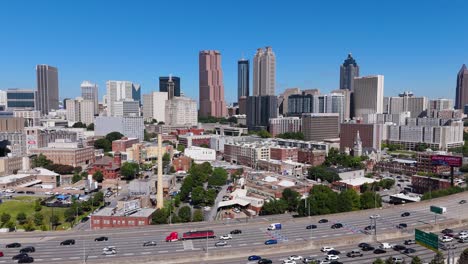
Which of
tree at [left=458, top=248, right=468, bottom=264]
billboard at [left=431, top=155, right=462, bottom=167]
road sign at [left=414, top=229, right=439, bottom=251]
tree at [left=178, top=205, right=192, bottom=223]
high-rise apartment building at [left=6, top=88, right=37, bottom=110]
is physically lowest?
tree at [left=178, top=205, right=192, bottom=223]

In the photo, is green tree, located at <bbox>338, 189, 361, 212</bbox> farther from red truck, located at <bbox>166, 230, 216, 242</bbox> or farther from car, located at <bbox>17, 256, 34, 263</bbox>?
car, located at <bbox>17, 256, 34, 263</bbox>

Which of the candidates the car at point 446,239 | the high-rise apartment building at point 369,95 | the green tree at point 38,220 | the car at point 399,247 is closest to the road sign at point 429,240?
the car at point 399,247

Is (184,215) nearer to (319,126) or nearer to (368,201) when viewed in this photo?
(368,201)

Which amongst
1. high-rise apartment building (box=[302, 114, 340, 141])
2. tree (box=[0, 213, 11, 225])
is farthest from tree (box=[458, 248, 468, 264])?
high-rise apartment building (box=[302, 114, 340, 141])

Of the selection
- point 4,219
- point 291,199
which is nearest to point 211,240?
point 291,199

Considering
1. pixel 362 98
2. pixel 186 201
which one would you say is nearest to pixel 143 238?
pixel 186 201

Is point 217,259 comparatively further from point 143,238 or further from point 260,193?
point 260,193

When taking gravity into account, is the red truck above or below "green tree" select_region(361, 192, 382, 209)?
above
